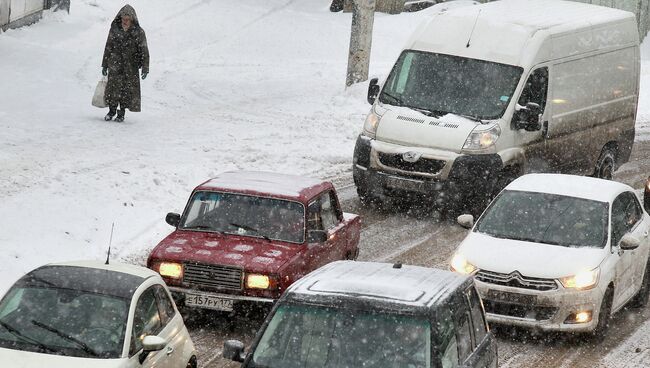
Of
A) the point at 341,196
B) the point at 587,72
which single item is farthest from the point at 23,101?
the point at 587,72

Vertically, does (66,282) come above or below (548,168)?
above

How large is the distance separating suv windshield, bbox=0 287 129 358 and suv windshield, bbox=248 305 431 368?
1461 mm

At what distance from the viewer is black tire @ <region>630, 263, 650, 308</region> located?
15.4 m

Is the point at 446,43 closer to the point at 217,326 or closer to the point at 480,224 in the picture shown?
the point at 480,224

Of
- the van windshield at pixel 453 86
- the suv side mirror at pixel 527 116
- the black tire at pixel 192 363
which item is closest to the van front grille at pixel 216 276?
the black tire at pixel 192 363

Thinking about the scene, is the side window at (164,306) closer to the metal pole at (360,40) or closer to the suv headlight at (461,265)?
the suv headlight at (461,265)

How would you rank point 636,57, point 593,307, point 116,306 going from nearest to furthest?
point 116,306 < point 593,307 < point 636,57

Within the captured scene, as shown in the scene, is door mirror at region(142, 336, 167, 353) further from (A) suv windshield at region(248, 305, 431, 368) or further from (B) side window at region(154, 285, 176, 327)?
A: (A) suv windshield at region(248, 305, 431, 368)

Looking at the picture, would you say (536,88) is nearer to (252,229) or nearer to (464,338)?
(252,229)

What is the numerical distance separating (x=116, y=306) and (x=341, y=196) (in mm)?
10559

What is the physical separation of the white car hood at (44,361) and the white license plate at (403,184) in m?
9.71

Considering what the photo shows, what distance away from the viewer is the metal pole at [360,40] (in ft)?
95.8

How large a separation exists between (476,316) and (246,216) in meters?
4.65

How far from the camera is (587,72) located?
20875 millimetres
